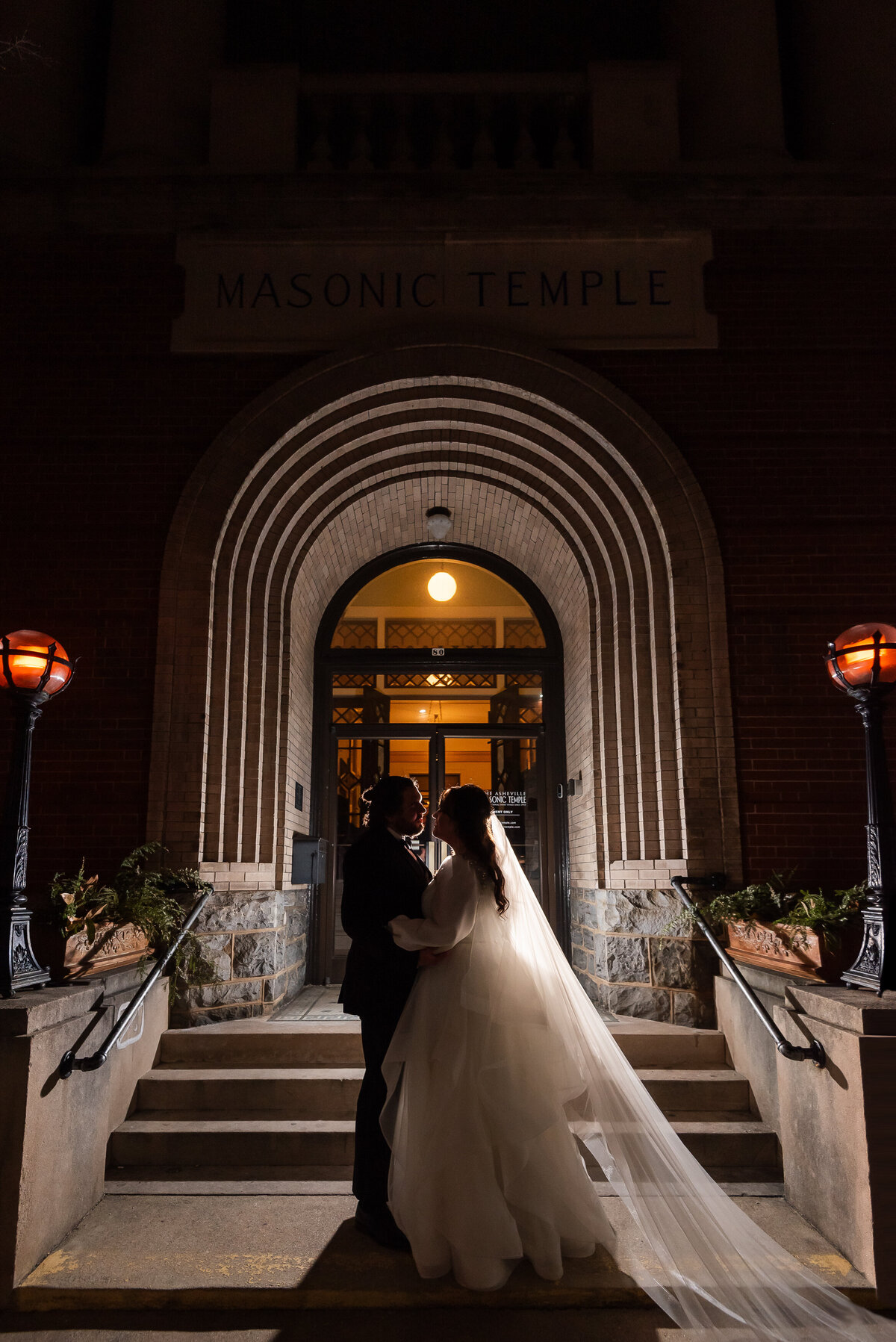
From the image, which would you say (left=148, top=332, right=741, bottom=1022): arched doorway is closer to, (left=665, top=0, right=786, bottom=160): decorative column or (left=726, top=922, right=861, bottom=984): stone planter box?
(left=726, top=922, right=861, bottom=984): stone planter box

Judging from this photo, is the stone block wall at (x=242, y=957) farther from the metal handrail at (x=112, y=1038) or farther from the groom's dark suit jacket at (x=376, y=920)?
the groom's dark suit jacket at (x=376, y=920)

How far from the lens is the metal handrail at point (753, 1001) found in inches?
147

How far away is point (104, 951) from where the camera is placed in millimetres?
4539

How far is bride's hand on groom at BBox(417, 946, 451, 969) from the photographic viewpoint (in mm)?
3500

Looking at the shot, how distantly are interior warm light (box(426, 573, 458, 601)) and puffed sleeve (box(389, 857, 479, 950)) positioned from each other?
5.01 meters

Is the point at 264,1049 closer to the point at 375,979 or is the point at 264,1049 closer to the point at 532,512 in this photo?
the point at 375,979

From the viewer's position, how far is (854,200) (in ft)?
21.5

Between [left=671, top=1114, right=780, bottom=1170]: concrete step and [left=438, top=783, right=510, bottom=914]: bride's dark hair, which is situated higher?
[left=438, top=783, right=510, bottom=914]: bride's dark hair

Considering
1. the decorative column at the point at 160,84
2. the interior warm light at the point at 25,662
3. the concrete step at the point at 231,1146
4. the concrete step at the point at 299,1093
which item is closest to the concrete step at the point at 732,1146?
the concrete step at the point at 299,1093

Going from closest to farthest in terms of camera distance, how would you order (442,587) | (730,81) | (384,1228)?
(384,1228)
(730,81)
(442,587)

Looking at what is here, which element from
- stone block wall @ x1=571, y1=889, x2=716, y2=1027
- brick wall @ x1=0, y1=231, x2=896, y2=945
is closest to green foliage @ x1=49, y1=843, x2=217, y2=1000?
brick wall @ x1=0, y1=231, x2=896, y2=945

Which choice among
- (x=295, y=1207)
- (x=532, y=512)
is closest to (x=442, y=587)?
(x=532, y=512)

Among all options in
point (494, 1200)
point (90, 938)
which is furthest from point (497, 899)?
point (90, 938)

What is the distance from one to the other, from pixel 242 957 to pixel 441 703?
3.27 m
